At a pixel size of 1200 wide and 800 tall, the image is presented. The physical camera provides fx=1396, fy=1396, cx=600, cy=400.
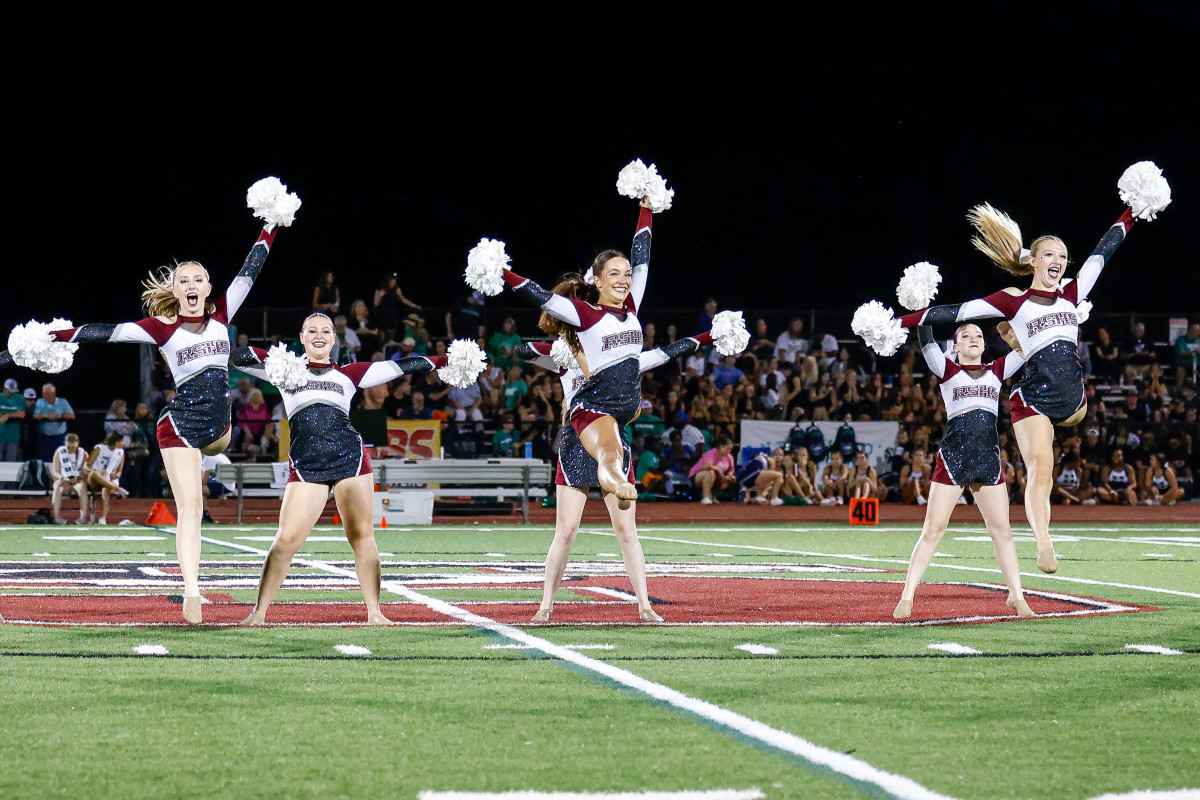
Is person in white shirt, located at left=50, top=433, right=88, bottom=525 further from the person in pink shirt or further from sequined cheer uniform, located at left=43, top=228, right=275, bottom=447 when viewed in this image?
sequined cheer uniform, located at left=43, top=228, right=275, bottom=447

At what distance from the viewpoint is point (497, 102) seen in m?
25.0

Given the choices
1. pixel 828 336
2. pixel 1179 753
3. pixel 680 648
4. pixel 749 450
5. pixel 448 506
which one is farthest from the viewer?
pixel 828 336

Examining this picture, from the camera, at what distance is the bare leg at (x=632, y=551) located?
705cm

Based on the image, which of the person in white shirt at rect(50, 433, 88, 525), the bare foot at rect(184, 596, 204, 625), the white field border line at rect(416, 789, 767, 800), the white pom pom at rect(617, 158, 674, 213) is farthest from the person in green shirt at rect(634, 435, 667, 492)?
the white field border line at rect(416, 789, 767, 800)

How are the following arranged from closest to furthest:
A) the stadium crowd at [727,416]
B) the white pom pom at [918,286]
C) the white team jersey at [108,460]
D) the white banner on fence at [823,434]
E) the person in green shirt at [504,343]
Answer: the white pom pom at [918,286], the white team jersey at [108,460], the stadium crowd at [727,416], the white banner on fence at [823,434], the person in green shirt at [504,343]

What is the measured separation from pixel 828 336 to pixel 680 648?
60.8 ft

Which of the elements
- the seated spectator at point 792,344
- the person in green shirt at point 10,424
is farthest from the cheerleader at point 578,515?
the seated spectator at point 792,344

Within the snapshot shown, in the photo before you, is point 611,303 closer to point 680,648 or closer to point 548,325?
point 548,325

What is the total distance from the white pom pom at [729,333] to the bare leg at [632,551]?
1.06 meters

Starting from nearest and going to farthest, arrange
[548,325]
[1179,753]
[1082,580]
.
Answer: [1179,753]
[548,325]
[1082,580]

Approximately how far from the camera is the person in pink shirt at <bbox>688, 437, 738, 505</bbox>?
2161 cm

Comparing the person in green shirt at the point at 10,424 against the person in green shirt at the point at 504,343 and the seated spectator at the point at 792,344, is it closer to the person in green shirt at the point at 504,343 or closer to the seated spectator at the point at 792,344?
the person in green shirt at the point at 504,343

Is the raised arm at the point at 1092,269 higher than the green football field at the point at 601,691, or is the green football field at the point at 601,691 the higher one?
the raised arm at the point at 1092,269

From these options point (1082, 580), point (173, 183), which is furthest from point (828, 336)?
point (1082, 580)
